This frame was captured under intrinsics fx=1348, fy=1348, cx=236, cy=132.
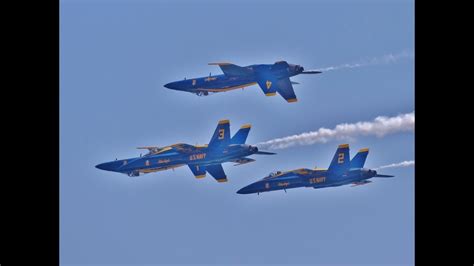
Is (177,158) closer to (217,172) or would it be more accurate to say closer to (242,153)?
(242,153)

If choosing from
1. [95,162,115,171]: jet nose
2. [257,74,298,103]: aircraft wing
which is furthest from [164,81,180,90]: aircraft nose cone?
[95,162,115,171]: jet nose

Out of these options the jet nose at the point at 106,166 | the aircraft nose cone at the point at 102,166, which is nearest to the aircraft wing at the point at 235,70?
the jet nose at the point at 106,166

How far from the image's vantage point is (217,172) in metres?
68.6

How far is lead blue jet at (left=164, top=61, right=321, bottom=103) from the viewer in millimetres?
64062

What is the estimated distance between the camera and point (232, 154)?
63531mm

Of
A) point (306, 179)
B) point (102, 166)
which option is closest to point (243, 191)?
point (306, 179)

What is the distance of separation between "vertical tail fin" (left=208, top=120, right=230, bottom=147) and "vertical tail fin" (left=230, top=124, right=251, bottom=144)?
37 centimetres

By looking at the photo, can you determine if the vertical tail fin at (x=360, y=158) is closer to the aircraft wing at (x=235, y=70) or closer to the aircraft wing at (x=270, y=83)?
the aircraft wing at (x=270, y=83)

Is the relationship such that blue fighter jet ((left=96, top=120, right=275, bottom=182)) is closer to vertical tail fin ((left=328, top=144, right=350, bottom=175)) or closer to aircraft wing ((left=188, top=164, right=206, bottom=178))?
aircraft wing ((left=188, top=164, right=206, bottom=178))

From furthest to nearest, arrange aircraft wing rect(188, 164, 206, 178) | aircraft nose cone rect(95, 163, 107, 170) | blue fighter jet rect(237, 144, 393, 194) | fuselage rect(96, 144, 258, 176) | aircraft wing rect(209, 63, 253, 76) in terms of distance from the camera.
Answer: aircraft wing rect(188, 164, 206, 178)
aircraft nose cone rect(95, 163, 107, 170)
aircraft wing rect(209, 63, 253, 76)
blue fighter jet rect(237, 144, 393, 194)
fuselage rect(96, 144, 258, 176)
